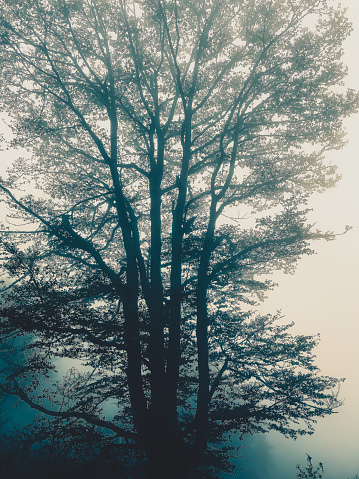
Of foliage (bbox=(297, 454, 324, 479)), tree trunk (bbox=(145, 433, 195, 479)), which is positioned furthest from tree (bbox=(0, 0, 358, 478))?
foliage (bbox=(297, 454, 324, 479))

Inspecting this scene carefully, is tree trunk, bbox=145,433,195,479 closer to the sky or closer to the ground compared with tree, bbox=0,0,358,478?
closer to the ground

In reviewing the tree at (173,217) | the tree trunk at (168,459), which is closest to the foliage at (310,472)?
the tree at (173,217)

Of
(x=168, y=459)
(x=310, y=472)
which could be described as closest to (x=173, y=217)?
(x=168, y=459)

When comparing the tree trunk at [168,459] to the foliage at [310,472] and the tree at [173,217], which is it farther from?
the foliage at [310,472]

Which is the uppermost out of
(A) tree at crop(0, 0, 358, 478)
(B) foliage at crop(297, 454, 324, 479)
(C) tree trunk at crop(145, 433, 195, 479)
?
(A) tree at crop(0, 0, 358, 478)

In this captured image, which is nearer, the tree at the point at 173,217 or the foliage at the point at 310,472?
the tree at the point at 173,217

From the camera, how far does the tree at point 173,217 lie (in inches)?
280

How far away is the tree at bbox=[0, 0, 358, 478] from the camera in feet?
23.3

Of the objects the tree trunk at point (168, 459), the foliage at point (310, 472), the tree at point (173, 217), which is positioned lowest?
the foliage at point (310, 472)

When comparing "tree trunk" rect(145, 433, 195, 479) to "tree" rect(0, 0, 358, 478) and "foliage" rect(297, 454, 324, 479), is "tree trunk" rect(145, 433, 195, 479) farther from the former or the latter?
"foliage" rect(297, 454, 324, 479)

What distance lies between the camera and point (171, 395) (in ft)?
23.4

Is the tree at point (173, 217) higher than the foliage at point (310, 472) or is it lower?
higher

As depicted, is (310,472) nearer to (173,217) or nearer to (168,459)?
(168,459)

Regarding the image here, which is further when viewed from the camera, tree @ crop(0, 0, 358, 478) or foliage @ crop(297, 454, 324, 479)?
foliage @ crop(297, 454, 324, 479)
